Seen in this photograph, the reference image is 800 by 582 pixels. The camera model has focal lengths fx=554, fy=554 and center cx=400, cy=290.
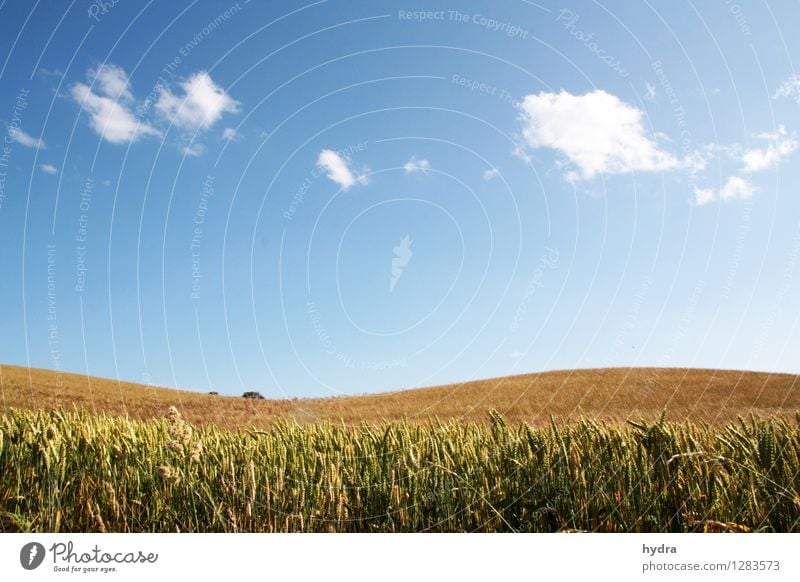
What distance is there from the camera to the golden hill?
24734 mm

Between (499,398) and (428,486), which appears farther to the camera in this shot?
(499,398)

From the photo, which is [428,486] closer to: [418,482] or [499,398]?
[418,482]

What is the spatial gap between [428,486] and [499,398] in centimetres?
3101

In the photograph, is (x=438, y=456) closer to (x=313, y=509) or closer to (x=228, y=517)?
(x=313, y=509)

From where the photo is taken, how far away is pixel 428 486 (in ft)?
10.1

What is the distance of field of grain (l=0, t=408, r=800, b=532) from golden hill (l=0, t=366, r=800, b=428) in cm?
1968

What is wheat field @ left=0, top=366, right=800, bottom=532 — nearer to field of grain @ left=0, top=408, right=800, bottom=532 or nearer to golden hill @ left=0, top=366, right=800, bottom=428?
field of grain @ left=0, top=408, right=800, bottom=532

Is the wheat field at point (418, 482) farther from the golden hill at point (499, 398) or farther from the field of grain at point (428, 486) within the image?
the golden hill at point (499, 398)

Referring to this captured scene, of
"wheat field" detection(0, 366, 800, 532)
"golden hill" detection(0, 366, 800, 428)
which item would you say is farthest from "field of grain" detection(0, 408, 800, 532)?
"golden hill" detection(0, 366, 800, 428)

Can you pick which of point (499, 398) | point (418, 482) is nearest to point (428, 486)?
point (418, 482)

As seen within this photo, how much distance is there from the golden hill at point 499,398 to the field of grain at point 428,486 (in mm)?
19684

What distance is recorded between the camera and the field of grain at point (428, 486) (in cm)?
285
